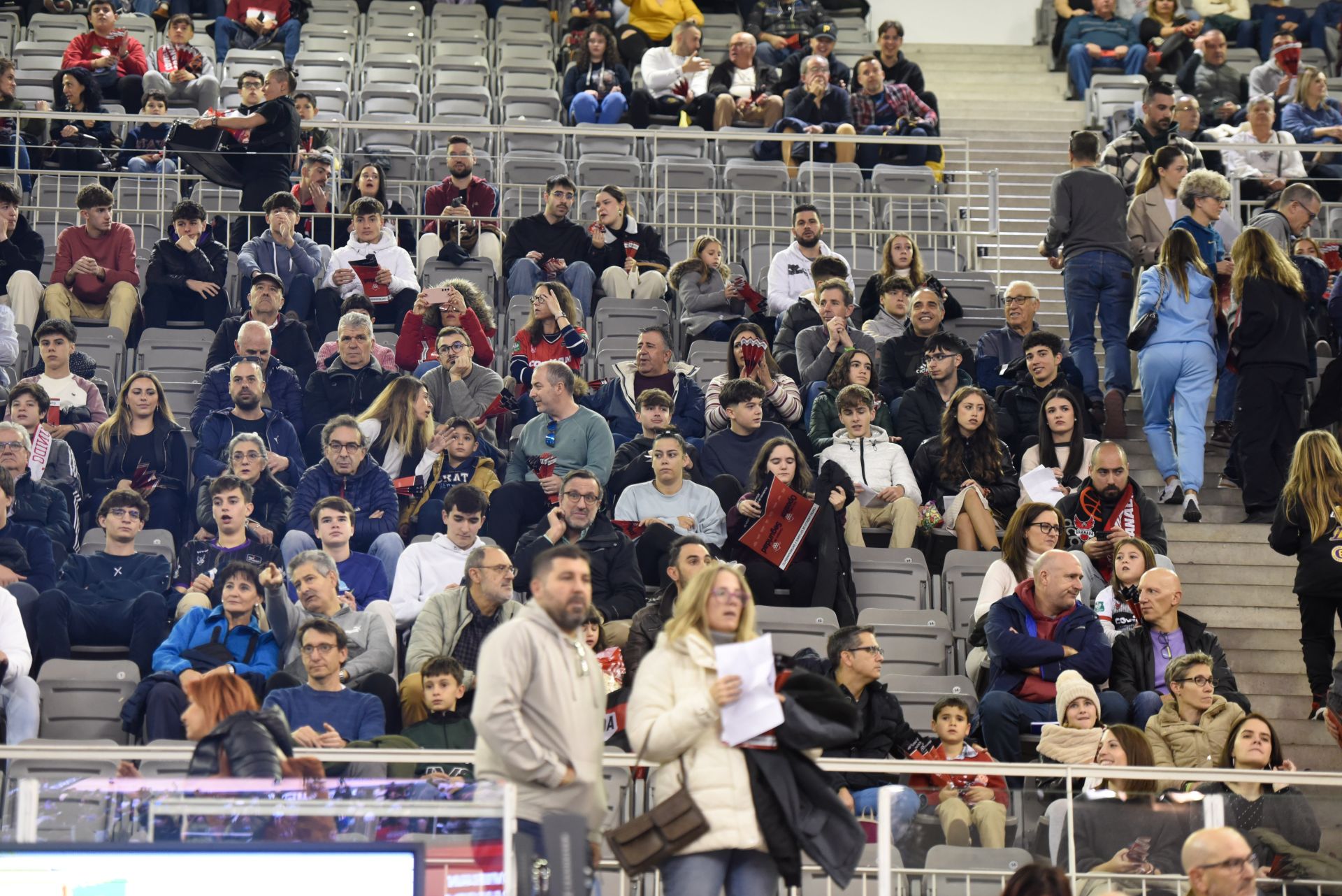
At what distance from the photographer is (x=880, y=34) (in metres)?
16.2

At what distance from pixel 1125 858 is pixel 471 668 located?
9.70ft

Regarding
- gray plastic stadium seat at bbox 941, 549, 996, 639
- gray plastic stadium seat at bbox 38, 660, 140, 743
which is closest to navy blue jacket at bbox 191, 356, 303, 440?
gray plastic stadium seat at bbox 38, 660, 140, 743

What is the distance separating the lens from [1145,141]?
13539 millimetres

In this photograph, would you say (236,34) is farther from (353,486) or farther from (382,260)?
(353,486)

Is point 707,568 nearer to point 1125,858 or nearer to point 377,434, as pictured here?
point 1125,858

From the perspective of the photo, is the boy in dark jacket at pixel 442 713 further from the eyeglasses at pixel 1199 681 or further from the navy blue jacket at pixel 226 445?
the eyeglasses at pixel 1199 681

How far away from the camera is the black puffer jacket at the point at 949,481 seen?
1014 centimetres

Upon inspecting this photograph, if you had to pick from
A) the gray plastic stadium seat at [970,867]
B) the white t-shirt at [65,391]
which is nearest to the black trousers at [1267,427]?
the gray plastic stadium seat at [970,867]

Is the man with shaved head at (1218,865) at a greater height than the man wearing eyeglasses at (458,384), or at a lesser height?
lesser

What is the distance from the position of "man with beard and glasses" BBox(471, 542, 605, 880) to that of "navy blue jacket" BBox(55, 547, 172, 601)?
375 centimetres

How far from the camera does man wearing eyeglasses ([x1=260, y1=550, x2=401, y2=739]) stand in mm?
8281

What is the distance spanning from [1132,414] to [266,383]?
4.88 meters

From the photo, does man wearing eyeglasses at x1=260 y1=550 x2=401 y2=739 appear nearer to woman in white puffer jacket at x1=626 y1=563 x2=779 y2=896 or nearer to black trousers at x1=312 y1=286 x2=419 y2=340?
woman in white puffer jacket at x1=626 y1=563 x2=779 y2=896

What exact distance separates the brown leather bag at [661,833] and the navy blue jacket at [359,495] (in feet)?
14.0
